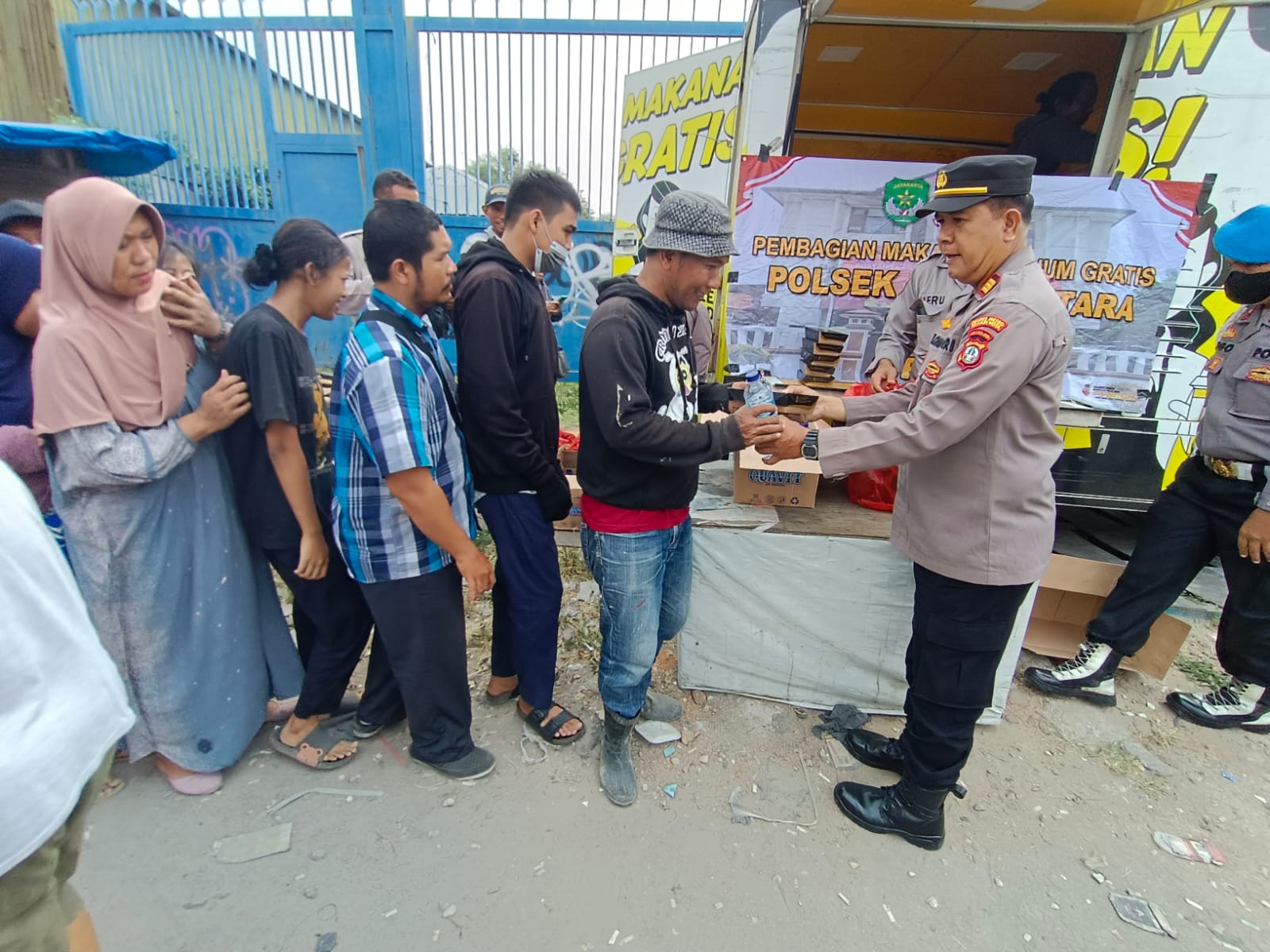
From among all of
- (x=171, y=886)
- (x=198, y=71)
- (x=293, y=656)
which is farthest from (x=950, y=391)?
(x=198, y=71)

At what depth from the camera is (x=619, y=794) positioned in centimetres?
231

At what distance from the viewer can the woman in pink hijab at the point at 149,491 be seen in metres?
A: 1.75

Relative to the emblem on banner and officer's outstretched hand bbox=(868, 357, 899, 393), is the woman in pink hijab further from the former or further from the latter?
the emblem on banner

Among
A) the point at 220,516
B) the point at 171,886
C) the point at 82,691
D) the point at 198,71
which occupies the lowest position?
the point at 171,886

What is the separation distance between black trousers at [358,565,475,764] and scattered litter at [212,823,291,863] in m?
0.47

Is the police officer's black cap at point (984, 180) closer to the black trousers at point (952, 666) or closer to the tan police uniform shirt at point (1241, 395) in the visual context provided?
the black trousers at point (952, 666)

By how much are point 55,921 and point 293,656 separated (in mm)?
1531

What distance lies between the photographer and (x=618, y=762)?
238 centimetres

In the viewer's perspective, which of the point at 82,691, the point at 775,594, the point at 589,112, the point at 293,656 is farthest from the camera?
the point at 589,112

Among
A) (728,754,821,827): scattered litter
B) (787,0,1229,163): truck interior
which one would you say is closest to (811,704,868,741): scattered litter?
(728,754,821,827): scattered litter

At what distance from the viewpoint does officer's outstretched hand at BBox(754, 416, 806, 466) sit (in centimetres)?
203

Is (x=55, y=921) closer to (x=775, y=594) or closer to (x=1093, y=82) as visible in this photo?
(x=775, y=594)

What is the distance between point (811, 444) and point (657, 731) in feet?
4.51

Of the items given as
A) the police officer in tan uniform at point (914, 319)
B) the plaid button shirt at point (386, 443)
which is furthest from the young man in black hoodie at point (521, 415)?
the police officer in tan uniform at point (914, 319)
